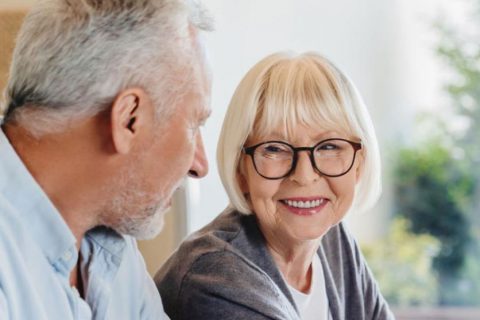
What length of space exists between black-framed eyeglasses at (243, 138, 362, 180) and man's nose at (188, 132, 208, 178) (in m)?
0.15

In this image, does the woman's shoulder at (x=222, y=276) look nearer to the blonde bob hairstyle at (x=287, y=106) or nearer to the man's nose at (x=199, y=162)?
the blonde bob hairstyle at (x=287, y=106)

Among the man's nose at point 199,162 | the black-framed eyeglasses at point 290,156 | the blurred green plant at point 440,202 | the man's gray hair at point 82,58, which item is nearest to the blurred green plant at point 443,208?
the blurred green plant at point 440,202

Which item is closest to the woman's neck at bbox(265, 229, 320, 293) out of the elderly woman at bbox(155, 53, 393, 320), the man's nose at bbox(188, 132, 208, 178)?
the elderly woman at bbox(155, 53, 393, 320)

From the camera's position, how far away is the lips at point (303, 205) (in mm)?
1529

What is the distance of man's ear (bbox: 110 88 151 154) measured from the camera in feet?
4.01

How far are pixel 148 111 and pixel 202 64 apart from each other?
0.46 ft

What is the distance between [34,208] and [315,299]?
68 cm

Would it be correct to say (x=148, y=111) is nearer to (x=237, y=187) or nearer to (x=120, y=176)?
(x=120, y=176)

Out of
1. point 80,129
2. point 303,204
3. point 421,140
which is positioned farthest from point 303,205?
point 421,140

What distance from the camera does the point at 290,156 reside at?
4.93ft

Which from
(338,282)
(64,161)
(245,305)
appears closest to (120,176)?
(64,161)

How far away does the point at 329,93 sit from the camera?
1.51 meters

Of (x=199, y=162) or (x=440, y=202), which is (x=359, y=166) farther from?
(x=440, y=202)

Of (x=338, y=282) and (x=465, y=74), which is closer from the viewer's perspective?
(x=338, y=282)
